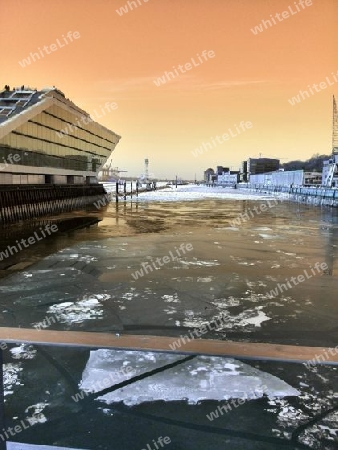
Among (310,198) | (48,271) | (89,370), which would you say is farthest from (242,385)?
(310,198)

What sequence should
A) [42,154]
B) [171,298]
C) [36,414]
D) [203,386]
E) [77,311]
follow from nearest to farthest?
[36,414] → [203,386] → [77,311] → [171,298] → [42,154]

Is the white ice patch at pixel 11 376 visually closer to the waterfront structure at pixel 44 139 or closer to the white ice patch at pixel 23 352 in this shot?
the white ice patch at pixel 23 352

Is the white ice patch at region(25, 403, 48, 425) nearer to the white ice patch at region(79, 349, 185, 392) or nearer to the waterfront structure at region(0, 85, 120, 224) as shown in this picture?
the white ice patch at region(79, 349, 185, 392)

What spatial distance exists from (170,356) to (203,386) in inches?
42.6

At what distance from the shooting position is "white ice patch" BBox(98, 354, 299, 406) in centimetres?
407

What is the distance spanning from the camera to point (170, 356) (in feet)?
17.4

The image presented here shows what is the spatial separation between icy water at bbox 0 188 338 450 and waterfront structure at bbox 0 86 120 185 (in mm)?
17446

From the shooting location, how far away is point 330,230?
19.0m

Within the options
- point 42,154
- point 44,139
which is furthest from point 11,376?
point 44,139

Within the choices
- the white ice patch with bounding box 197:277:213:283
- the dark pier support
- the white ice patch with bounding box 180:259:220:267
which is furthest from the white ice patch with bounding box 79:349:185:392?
the dark pier support

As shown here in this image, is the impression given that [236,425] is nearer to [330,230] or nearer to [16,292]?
[16,292]

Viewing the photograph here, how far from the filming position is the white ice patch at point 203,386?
407 centimetres

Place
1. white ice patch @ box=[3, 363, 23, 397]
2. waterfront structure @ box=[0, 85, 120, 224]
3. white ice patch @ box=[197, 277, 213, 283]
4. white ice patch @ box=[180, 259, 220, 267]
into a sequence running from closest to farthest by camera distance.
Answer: white ice patch @ box=[3, 363, 23, 397] < white ice patch @ box=[197, 277, 213, 283] < white ice patch @ box=[180, 259, 220, 267] < waterfront structure @ box=[0, 85, 120, 224]

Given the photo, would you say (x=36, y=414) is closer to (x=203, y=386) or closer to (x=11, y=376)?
(x=11, y=376)
